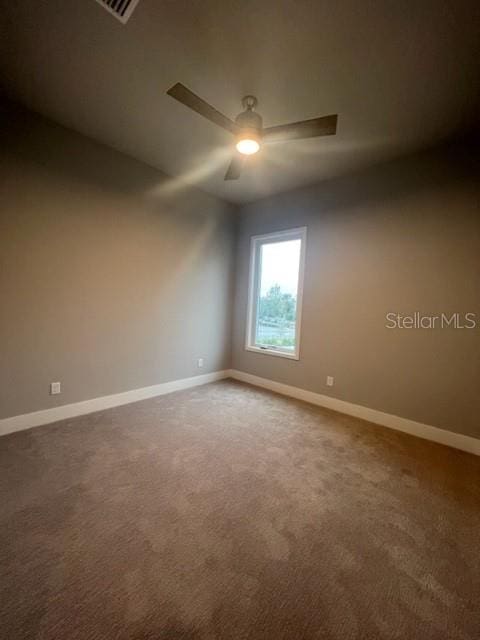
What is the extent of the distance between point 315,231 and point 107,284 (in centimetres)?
256

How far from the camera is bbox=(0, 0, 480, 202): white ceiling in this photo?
4.80ft

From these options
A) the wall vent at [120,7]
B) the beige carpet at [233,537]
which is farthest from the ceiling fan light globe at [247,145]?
the beige carpet at [233,537]

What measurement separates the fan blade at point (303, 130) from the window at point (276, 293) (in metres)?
1.64

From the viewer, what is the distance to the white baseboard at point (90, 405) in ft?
7.65

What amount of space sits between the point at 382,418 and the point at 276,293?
6.74ft

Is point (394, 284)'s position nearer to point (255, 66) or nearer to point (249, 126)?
point (249, 126)

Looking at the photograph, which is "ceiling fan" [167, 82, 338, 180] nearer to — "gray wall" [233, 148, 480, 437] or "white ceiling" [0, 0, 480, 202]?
"white ceiling" [0, 0, 480, 202]

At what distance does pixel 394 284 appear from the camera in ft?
9.06

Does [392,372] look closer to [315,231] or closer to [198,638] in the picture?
[315,231]

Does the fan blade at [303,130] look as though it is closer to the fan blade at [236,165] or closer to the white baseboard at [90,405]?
the fan blade at [236,165]

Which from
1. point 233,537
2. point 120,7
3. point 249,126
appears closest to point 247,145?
point 249,126

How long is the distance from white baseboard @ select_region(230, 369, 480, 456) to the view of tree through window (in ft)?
1.91

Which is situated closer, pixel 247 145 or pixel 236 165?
pixel 247 145

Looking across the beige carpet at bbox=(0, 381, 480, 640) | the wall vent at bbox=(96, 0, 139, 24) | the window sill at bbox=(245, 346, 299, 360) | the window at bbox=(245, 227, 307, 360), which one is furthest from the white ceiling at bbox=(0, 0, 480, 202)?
the beige carpet at bbox=(0, 381, 480, 640)
